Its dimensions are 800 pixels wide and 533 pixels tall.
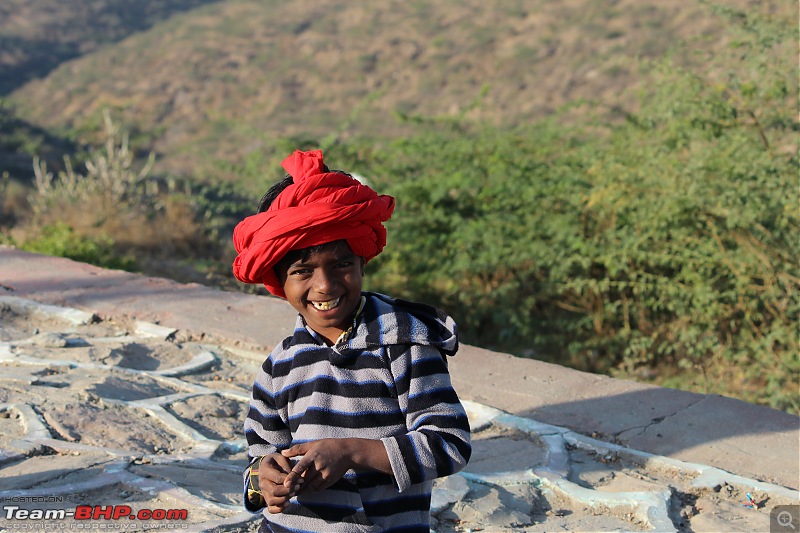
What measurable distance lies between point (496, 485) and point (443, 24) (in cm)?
2559

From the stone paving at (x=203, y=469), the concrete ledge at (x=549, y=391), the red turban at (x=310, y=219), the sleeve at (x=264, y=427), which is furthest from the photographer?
the concrete ledge at (x=549, y=391)

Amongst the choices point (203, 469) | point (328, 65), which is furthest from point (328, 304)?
point (328, 65)

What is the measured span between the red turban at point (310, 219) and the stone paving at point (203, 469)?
986 mm

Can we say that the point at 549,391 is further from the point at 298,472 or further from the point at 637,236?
the point at 637,236

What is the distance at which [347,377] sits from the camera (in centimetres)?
164

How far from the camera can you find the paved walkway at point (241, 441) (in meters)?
2.52

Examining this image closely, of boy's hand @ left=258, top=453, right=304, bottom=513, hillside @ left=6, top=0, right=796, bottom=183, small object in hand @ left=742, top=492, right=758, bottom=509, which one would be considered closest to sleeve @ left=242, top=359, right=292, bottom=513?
boy's hand @ left=258, top=453, right=304, bottom=513

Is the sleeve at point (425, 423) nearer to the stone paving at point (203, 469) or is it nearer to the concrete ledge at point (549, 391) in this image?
the stone paving at point (203, 469)

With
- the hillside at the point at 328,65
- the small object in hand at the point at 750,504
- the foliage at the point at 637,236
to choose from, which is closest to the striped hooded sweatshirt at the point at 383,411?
the small object in hand at the point at 750,504

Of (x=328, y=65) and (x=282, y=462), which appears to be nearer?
(x=282, y=462)

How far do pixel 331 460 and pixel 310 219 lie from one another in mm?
438

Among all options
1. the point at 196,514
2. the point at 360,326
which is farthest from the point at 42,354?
the point at 360,326

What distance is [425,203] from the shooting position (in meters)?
6.73

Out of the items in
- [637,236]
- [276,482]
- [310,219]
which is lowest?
[637,236]
